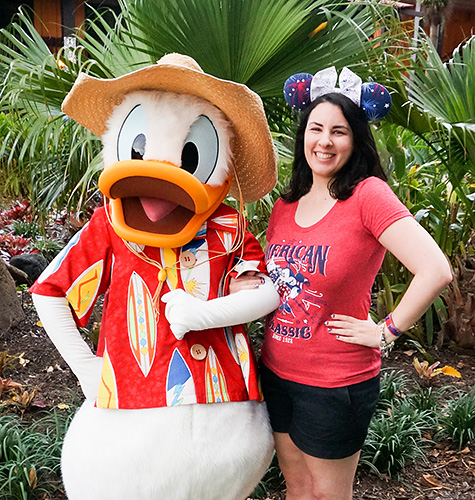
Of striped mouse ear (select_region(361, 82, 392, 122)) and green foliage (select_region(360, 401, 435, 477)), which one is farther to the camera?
green foliage (select_region(360, 401, 435, 477))

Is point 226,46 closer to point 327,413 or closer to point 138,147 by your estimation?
point 138,147

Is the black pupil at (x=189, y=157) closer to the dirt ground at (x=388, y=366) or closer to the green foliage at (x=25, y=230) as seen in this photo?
the dirt ground at (x=388, y=366)

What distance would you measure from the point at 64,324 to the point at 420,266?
0.98 m

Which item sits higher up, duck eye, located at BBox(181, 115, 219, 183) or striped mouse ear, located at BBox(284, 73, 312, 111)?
striped mouse ear, located at BBox(284, 73, 312, 111)

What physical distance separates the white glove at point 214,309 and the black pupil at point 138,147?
1.22ft

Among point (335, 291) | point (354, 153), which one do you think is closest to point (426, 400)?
point (335, 291)

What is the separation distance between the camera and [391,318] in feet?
5.54

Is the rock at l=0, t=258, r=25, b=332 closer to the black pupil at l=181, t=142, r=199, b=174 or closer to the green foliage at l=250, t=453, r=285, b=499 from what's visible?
the green foliage at l=250, t=453, r=285, b=499

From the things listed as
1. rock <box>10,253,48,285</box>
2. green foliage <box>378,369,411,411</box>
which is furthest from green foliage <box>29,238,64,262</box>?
green foliage <box>378,369,411,411</box>

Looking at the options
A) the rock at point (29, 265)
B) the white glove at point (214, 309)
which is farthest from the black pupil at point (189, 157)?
the rock at point (29, 265)

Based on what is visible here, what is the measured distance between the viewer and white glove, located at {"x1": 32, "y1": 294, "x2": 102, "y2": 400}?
1578 mm

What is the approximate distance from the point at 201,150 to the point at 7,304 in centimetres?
301

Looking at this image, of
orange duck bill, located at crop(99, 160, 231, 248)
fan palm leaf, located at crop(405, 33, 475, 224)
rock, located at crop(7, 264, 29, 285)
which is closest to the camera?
orange duck bill, located at crop(99, 160, 231, 248)

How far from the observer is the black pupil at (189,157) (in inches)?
60.8
